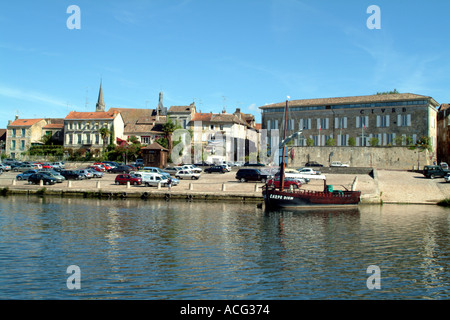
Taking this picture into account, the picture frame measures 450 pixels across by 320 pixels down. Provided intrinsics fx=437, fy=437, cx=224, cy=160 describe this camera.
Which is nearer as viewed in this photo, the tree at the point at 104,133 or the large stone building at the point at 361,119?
the large stone building at the point at 361,119

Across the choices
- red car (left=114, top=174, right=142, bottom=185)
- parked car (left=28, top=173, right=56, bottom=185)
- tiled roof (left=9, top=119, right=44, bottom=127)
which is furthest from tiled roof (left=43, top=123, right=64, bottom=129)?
red car (left=114, top=174, right=142, bottom=185)

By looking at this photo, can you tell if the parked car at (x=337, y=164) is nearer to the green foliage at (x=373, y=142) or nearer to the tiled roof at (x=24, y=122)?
the green foliage at (x=373, y=142)

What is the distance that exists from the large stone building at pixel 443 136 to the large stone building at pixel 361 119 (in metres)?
2.05

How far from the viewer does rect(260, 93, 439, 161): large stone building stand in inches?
3452

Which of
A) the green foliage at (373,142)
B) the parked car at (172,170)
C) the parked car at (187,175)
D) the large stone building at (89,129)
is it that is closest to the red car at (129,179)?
the parked car at (187,175)

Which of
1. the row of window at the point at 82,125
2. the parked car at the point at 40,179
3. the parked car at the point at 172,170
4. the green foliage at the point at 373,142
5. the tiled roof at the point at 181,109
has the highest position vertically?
the tiled roof at the point at 181,109

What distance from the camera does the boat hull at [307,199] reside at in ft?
137

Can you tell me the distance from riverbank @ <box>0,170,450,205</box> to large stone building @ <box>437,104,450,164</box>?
114ft

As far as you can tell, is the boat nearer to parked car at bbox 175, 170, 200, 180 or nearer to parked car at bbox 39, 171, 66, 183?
parked car at bbox 175, 170, 200, 180

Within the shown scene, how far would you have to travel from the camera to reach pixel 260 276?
18.2 meters

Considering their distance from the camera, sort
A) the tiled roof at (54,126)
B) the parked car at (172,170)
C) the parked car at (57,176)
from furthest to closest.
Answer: the tiled roof at (54,126)
the parked car at (172,170)
the parked car at (57,176)

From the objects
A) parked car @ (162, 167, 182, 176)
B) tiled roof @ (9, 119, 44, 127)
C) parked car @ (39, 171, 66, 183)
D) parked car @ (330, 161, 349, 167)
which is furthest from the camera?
tiled roof @ (9, 119, 44, 127)

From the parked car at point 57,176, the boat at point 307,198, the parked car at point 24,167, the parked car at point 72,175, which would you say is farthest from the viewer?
the parked car at point 24,167

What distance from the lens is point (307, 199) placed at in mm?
42750
